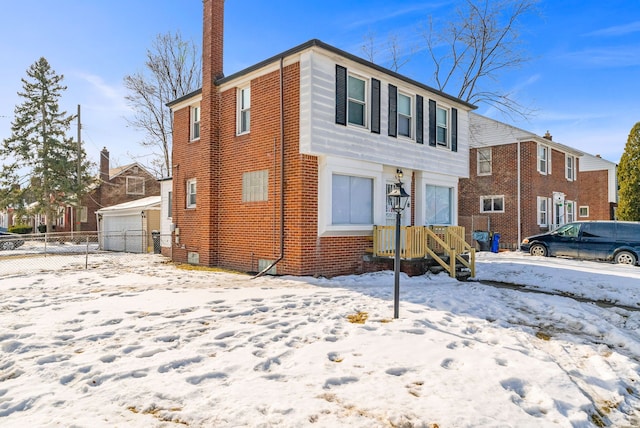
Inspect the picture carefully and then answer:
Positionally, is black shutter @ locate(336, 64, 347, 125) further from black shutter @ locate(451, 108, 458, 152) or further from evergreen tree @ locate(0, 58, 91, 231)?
evergreen tree @ locate(0, 58, 91, 231)

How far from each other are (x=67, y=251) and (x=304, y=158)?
17188 mm

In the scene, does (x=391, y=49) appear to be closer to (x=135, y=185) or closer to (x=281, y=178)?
(x=281, y=178)

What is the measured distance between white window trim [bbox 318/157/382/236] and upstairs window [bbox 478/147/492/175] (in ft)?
43.6

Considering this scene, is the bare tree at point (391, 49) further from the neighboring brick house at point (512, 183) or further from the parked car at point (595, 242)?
the parked car at point (595, 242)

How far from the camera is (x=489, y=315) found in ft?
23.5

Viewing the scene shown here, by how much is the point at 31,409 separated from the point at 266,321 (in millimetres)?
3252

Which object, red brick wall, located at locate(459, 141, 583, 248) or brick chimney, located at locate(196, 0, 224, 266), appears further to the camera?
red brick wall, located at locate(459, 141, 583, 248)

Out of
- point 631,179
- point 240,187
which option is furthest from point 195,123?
point 631,179

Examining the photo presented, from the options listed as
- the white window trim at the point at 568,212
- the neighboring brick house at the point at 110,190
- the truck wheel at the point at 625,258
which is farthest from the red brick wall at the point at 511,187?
the neighboring brick house at the point at 110,190

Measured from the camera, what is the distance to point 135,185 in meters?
34.5

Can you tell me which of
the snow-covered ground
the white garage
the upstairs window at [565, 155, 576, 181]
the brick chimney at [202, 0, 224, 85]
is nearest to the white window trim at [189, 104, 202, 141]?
the brick chimney at [202, 0, 224, 85]

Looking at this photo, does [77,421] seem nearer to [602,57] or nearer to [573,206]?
[602,57]

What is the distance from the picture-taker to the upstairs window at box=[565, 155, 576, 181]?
25316mm

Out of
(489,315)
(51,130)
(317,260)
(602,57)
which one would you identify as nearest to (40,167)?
(51,130)
